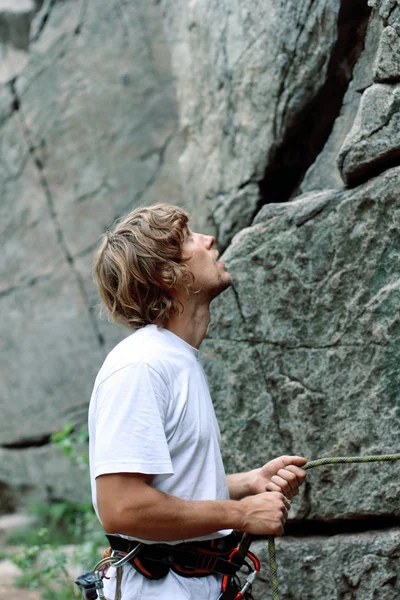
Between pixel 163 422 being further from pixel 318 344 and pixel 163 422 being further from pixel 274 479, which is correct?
pixel 318 344

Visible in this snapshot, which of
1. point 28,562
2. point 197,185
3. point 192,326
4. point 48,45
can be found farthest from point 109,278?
point 48,45

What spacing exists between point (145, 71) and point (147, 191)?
37.6 inches

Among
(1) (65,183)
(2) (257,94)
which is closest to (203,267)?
(2) (257,94)

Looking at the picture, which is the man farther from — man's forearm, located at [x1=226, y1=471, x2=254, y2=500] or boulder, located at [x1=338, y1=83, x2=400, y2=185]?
boulder, located at [x1=338, y1=83, x2=400, y2=185]

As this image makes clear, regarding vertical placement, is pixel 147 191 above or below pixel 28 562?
above

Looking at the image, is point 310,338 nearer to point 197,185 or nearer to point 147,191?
point 197,185

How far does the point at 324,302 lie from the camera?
8.66 feet

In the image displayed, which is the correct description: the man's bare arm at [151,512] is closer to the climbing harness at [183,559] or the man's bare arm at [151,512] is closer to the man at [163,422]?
the man at [163,422]

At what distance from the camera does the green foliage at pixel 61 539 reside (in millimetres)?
4020

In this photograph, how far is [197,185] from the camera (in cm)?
397

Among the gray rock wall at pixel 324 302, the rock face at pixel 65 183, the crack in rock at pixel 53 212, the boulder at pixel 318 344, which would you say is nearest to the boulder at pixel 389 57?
the gray rock wall at pixel 324 302

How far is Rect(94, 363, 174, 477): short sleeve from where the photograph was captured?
1614 mm

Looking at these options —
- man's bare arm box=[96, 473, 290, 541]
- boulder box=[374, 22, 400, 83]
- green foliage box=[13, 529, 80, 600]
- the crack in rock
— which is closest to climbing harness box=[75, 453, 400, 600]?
man's bare arm box=[96, 473, 290, 541]

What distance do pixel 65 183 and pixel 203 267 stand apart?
12.3ft
